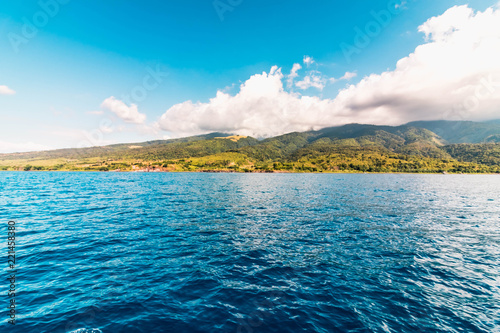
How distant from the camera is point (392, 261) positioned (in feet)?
70.4

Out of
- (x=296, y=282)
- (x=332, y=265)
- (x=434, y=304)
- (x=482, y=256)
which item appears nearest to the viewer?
(x=434, y=304)

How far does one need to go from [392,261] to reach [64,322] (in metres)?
26.8

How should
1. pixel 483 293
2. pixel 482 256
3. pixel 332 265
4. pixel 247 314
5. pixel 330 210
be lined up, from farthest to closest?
pixel 330 210
pixel 482 256
pixel 332 265
pixel 483 293
pixel 247 314

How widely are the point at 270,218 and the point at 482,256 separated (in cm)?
2691

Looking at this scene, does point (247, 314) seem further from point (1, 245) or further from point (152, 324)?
point (1, 245)

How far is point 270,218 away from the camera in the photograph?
128 feet

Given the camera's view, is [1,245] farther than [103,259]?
Yes

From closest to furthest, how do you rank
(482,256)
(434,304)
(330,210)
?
1. (434,304)
2. (482,256)
3. (330,210)

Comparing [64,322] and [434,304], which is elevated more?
[64,322]

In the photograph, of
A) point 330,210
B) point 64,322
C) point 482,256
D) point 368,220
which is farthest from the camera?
point 330,210

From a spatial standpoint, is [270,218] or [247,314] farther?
[270,218]

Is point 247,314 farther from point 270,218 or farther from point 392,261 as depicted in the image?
point 270,218

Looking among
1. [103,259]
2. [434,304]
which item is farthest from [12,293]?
[434,304]

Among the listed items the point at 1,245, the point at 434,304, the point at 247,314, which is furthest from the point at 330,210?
the point at 1,245
